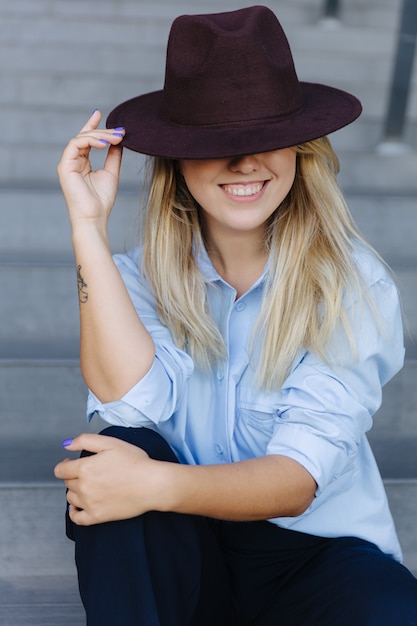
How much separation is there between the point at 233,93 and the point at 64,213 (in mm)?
1334

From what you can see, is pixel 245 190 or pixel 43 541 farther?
pixel 43 541

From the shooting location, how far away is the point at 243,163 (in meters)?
1.39

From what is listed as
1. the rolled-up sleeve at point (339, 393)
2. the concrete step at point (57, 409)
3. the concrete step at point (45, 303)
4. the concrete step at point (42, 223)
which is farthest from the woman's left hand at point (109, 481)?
the concrete step at point (42, 223)

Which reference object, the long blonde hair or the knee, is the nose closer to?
the long blonde hair

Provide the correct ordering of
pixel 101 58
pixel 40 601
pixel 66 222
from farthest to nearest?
pixel 101 58 < pixel 66 222 < pixel 40 601

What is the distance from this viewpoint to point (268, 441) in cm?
153

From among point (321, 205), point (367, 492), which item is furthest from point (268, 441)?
point (321, 205)

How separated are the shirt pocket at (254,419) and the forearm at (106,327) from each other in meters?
0.19

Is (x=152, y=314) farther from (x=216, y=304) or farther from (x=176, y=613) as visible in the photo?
(x=176, y=613)

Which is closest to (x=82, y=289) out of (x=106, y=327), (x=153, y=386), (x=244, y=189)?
(x=106, y=327)

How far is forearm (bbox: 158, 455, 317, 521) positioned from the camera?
1283mm

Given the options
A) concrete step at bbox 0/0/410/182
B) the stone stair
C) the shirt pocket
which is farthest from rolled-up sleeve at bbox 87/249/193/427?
concrete step at bbox 0/0/410/182

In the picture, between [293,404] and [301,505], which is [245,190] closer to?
[293,404]

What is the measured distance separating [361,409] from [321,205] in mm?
352
